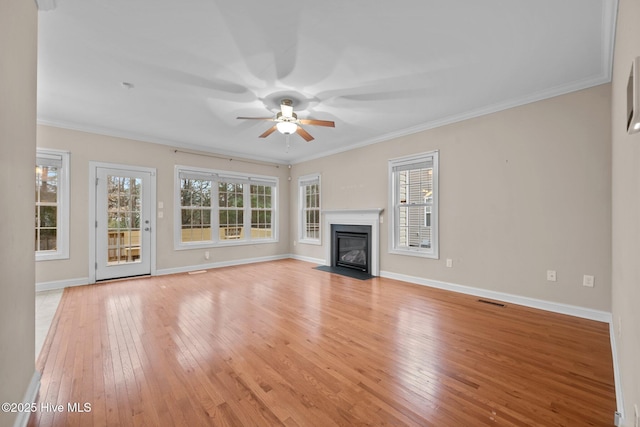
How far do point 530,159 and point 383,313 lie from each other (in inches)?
107

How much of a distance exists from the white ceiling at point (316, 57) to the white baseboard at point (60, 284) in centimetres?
260

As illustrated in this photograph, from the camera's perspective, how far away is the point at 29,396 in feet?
5.38

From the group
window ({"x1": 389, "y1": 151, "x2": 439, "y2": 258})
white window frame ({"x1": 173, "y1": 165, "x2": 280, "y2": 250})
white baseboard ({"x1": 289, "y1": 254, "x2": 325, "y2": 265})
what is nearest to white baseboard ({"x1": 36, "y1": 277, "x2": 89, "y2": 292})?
white window frame ({"x1": 173, "y1": 165, "x2": 280, "y2": 250})

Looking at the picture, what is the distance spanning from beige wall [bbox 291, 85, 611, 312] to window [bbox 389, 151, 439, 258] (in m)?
0.14

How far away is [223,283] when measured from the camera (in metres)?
4.73

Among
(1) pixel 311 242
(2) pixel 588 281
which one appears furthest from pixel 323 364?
(1) pixel 311 242

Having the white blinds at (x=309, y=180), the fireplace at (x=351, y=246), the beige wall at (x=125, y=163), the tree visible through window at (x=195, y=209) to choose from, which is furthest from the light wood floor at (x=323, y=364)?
the white blinds at (x=309, y=180)

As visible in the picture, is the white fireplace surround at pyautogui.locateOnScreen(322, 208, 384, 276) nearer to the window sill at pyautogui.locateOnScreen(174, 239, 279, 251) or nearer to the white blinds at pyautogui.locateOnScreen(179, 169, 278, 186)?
the window sill at pyautogui.locateOnScreen(174, 239, 279, 251)

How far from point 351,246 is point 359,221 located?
0.64m

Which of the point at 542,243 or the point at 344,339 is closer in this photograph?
the point at 344,339

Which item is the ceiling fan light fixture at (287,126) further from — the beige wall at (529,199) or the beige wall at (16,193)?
the beige wall at (529,199)

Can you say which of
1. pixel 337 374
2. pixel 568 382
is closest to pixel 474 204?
pixel 568 382

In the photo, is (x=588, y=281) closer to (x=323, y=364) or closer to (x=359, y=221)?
(x=323, y=364)

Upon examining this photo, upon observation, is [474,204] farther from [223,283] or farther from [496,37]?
[223,283]
